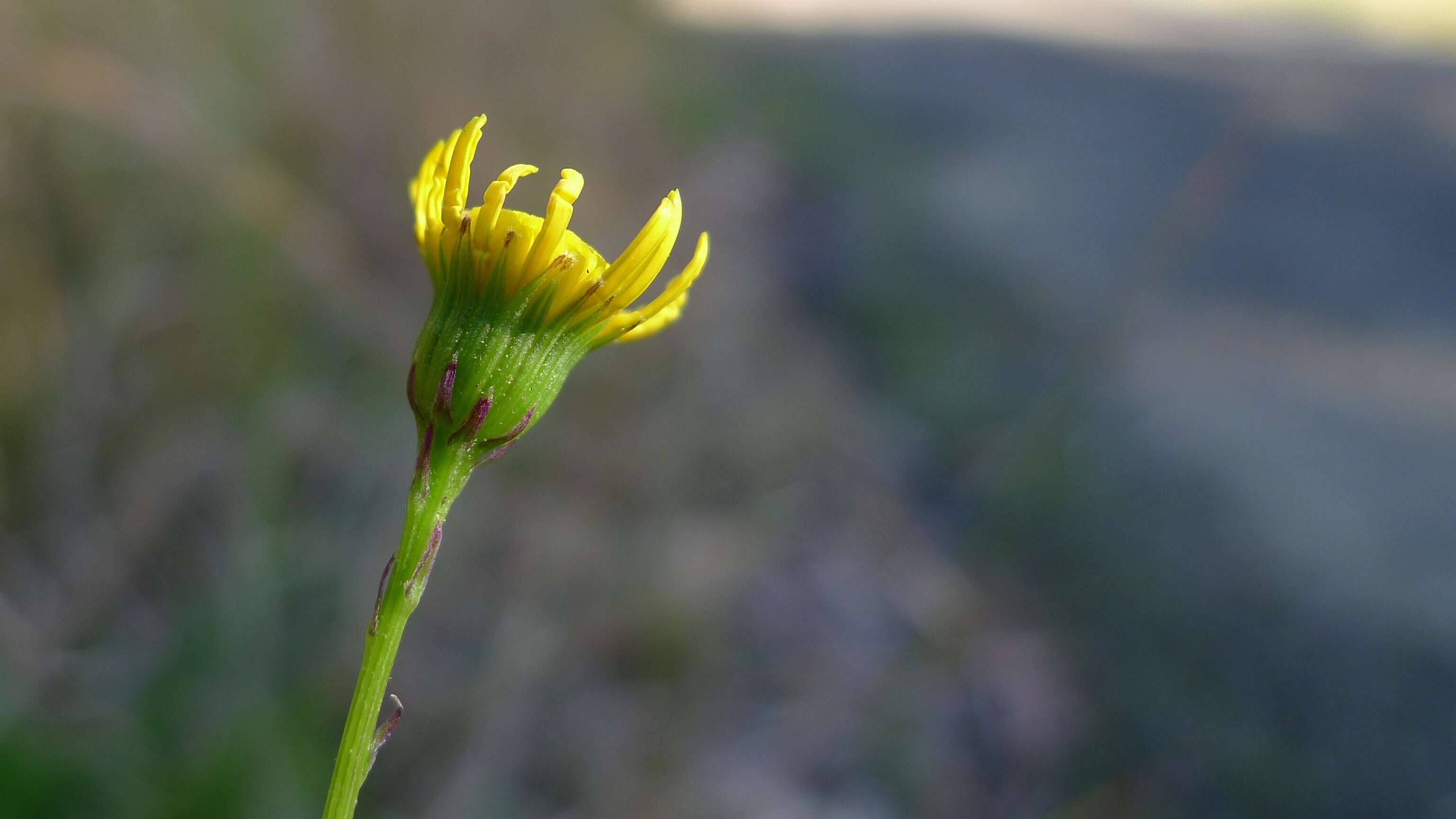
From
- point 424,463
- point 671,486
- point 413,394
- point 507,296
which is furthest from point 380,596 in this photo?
point 671,486

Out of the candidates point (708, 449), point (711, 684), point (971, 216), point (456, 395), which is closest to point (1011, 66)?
point (971, 216)

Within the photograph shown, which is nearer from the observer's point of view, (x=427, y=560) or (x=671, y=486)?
(x=427, y=560)

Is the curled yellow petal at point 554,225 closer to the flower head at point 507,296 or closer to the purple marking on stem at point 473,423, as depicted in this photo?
the flower head at point 507,296

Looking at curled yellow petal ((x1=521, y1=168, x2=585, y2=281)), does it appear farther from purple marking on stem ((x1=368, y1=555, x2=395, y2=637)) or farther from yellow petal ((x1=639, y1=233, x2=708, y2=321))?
purple marking on stem ((x1=368, y1=555, x2=395, y2=637))

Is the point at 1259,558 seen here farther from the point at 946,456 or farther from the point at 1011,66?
the point at 1011,66

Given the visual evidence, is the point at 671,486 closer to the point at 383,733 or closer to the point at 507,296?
the point at 507,296

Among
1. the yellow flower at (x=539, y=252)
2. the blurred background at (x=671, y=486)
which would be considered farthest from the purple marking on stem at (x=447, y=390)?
the blurred background at (x=671, y=486)

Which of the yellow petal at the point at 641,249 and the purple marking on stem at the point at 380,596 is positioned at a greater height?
the yellow petal at the point at 641,249

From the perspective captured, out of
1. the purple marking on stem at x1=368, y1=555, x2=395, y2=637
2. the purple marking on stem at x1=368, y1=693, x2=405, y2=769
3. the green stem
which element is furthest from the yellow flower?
the purple marking on stem at x1=368, y1=693, x2=405, y2=769
